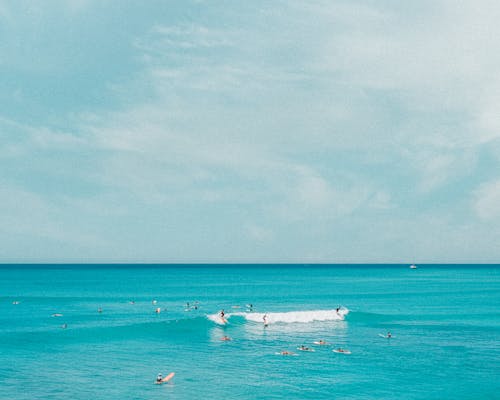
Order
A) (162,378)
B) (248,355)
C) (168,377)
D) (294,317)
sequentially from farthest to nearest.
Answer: (294,317), (248,355), (168,377), (162,378)

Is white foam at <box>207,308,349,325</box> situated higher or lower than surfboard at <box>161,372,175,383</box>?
higher

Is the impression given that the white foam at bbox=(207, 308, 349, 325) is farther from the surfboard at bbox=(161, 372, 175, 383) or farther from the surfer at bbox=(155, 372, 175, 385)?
the surfer at bbox=(155, 372, 175, 385)

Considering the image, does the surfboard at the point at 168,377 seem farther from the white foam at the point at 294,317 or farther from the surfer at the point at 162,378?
the white foam at the point at 294,317

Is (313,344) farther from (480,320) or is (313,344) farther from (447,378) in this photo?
(480,320)

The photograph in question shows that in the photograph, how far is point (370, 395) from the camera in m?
38.7

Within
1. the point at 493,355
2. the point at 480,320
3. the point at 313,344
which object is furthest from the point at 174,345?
the point at 480,320

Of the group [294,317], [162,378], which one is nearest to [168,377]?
[162,378]

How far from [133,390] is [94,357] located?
41.5 feet

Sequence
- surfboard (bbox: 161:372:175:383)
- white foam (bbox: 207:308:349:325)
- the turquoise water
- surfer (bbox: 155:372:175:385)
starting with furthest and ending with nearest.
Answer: white foam (bbox: 207:308:349:325)
surfboard (bbox: 161:372:175:383)
surfer (bbox: 155:372:175:385)
the turquoise water

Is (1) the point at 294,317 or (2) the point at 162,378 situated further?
(1) the point at 294,317

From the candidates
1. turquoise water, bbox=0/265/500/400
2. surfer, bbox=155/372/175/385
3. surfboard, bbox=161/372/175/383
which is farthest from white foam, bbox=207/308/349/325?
surfer, bbox=155/372/175/385

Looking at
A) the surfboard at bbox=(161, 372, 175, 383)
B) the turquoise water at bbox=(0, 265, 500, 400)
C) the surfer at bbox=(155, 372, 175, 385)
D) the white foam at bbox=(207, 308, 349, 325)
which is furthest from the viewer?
the white foam at bbox=(207, 308, 349, 325)

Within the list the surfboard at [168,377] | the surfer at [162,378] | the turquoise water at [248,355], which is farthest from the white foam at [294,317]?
the surfer at [162,378]

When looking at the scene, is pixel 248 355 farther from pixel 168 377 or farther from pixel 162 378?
pixel 162 378
